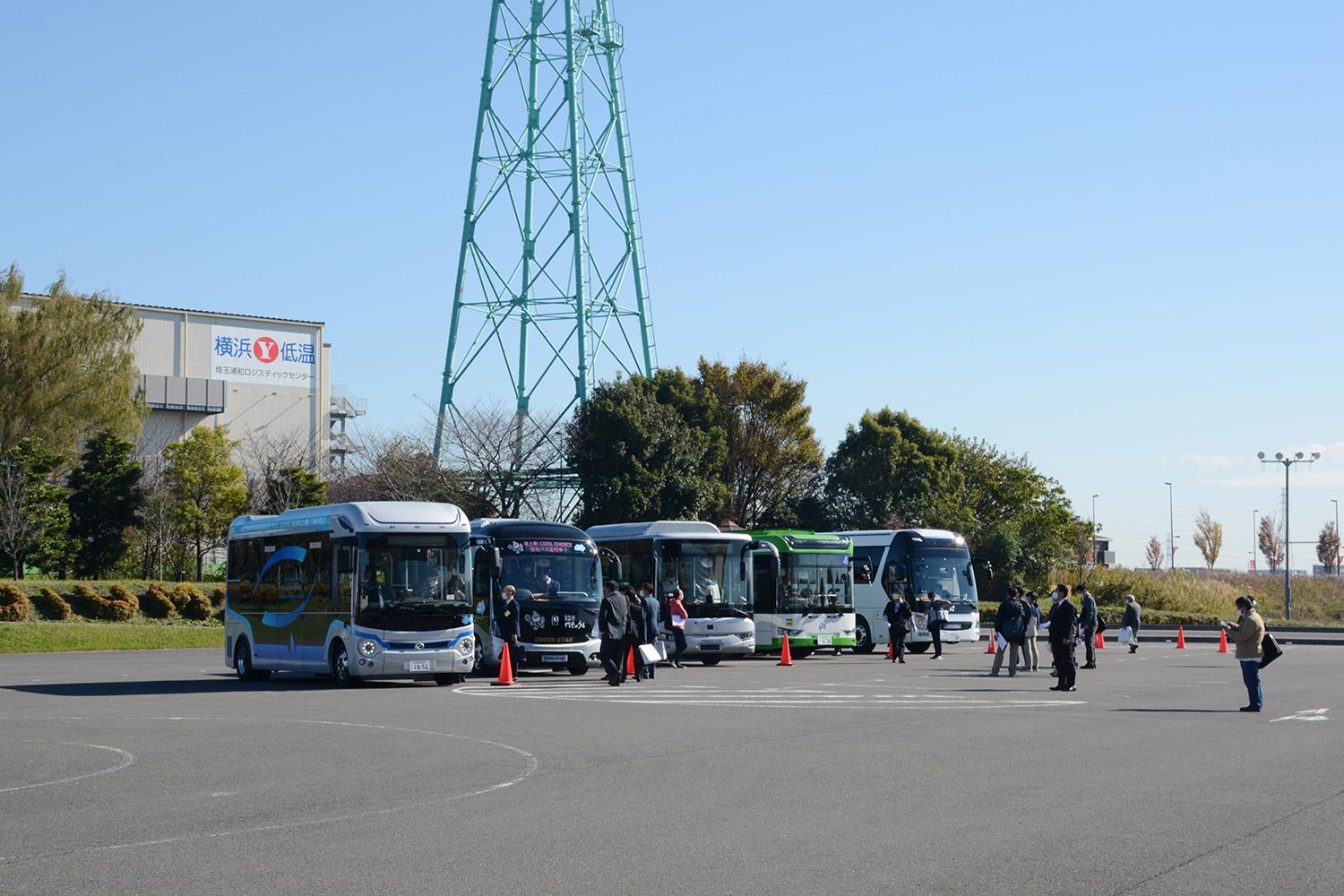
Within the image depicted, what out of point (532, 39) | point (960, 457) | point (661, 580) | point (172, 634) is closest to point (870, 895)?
point (661, 580)

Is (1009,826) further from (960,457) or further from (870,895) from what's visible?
(960,457)

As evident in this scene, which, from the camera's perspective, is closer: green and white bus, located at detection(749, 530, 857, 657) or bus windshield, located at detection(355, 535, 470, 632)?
bus windshield, located at detection(355, 535, 470, 632)

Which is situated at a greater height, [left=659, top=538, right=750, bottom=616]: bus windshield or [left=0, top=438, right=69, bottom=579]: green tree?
[left=0, top=438, right=69, bottom=579]: green tree

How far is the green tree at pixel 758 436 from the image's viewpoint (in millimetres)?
67812

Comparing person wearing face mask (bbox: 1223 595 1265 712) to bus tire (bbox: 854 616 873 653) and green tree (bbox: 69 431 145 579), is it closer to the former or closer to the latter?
bus tire (bbox: 854 616 873 653)

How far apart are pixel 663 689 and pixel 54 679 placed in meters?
11.0

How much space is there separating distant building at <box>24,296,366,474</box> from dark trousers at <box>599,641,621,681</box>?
49.2 meters

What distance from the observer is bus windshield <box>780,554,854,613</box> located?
36.1 metres

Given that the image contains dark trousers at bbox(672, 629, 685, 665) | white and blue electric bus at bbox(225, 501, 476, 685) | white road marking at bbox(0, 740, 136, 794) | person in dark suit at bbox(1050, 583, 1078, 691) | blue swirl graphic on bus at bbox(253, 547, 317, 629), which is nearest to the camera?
white road marking at bbox(0, 740, 136, 794)

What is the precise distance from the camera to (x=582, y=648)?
1110 inches

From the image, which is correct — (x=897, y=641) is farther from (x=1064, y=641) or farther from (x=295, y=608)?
(x=295, y=608)

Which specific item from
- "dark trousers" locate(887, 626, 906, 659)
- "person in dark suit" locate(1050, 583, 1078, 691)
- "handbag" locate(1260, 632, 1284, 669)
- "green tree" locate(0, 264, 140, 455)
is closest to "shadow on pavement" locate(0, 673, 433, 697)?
"person in dark suit" locate(1050, 583, 1078, 691)

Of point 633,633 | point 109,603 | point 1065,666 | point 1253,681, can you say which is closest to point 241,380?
point 109,603

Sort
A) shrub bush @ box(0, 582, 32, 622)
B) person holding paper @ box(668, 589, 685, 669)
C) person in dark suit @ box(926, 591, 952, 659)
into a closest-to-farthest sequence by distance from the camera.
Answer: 1. person holding paper @ box(668, 589, 685, 669)
2. person in dark suit @ box(926, 591, 952, 659)
3. shrub bush @ box(0, 582, 32, 622)
